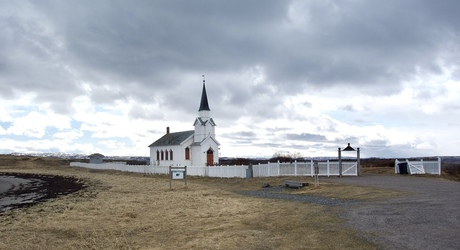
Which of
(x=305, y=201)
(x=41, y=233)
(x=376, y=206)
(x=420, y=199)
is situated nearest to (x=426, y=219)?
(x=376, y=206)

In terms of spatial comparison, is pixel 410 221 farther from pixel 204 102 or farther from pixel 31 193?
pixel 204 102

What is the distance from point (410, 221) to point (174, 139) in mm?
45370

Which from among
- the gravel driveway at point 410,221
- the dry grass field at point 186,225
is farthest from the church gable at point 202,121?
the gravel driveway at point 410,221

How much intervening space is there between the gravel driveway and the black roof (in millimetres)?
38277

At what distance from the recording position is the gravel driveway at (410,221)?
30.7 ft

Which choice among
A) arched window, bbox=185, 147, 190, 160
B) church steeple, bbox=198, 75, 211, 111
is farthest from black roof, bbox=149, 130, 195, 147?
church steeple, bbox=198, 75, 211, 111

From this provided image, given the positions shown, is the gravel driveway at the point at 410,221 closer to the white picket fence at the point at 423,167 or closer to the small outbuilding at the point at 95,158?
the white picket fence at the point at 423,167

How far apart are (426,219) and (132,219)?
951cm

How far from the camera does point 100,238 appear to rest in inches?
460

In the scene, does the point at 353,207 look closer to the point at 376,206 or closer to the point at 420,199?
the point at 376,206

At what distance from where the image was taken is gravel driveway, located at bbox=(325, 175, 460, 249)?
9367 millimetres

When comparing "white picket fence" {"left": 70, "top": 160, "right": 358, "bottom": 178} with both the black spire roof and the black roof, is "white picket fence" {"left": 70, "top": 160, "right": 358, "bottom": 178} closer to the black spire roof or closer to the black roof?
the black roof

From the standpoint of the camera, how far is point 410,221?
11.6 meters

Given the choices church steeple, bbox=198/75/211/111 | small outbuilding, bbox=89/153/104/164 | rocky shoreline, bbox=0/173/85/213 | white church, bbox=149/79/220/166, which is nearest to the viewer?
rocky shoreline, bbox=0/173/85/213
